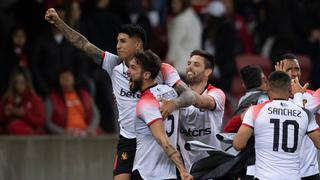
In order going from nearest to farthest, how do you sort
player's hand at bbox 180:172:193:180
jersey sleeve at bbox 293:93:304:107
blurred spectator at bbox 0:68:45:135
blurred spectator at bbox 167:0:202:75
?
player's hand at bbox 180:172:193:180
jersey sleeve at bbox 293:93:304:107
blurred spectator at bbox 0:68:45:135
blurred spectator at bbox 167:0:202:75

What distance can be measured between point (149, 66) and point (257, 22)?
10298 millimetres

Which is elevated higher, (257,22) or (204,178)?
(257,22)

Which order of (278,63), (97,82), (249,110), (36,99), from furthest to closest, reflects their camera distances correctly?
1. (97,82)
2. (36,99)
3. (278,63)
4. (249,110)

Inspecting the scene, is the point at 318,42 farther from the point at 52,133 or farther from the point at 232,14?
the point at 52,133

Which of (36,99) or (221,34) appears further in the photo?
(221,34)

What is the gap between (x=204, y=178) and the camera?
13.7 meters

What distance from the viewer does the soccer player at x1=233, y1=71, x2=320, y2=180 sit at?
12.8 m

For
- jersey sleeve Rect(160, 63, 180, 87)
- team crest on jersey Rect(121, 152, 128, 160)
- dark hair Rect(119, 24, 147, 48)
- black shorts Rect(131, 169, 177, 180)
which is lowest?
black shorts Rect(131, 169, 177, 180)

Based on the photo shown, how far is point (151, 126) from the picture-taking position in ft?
41.9

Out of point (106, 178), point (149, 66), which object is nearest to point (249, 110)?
point (149, 66)

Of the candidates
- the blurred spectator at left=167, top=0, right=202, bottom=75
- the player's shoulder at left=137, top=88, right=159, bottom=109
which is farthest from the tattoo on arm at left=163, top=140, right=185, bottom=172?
the blurred spectator at left=167, top=0, right=202, bottom=75

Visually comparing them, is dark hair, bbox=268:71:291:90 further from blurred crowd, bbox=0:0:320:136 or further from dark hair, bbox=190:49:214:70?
blurred crowd, bbox=0:0:320:136

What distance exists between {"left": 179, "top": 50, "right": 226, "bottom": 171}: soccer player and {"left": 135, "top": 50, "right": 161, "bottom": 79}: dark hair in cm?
89

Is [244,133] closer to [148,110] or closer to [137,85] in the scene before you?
[148,110]
